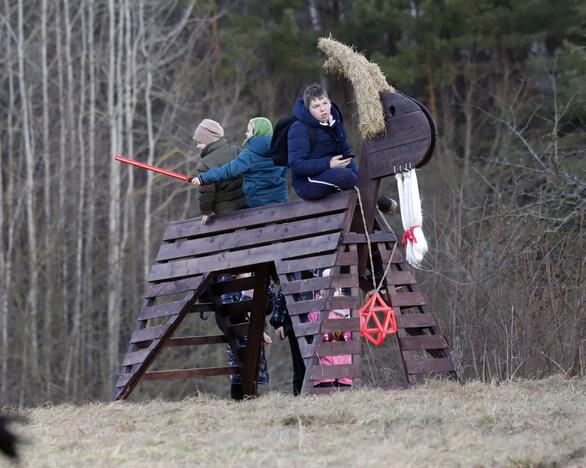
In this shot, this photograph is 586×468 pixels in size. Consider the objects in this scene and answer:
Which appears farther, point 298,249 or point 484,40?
point 484,40

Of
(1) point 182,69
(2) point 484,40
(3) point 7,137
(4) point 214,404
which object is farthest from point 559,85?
(4) point 214,404

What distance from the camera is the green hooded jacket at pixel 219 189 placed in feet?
34.6

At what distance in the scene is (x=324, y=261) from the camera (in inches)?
368

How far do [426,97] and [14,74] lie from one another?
31.3 feet

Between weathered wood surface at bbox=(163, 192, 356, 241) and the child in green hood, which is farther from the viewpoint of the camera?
the child in green hood

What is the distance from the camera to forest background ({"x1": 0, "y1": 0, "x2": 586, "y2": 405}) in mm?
28219

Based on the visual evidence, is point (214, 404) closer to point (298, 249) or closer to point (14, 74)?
point (298, 249)

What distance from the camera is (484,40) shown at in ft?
97.8

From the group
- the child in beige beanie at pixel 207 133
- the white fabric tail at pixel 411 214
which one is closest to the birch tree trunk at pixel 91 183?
the child in beige beanie at pixel 207 133

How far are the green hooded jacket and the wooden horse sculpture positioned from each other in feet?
0.67

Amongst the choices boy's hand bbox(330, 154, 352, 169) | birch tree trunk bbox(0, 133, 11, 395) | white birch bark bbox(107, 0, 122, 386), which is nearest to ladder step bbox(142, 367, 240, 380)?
boy's hand bbox(330, 154, 352, 169)

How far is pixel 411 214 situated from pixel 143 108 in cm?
2475

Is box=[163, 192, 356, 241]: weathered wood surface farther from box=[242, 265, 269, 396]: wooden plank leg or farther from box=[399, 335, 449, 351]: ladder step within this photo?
box=[399, 335, 449, 351]: ladder step

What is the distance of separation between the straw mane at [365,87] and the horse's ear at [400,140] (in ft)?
0.22
